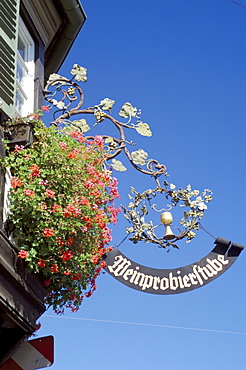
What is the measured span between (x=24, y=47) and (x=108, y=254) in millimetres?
3022

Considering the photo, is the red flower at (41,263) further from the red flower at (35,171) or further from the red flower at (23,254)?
the red flower at (35,171)

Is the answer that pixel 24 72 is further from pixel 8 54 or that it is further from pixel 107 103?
pixel 107 103

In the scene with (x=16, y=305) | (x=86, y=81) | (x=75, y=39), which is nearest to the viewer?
(x=16, y=305)

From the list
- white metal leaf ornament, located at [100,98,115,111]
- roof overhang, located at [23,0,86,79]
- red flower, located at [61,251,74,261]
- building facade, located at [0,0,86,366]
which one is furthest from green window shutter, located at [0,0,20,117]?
red flower, located at [61,251,74,261]

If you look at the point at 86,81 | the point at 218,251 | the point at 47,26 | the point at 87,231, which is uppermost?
the point at 47,26

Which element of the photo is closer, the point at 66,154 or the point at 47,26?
the point at 66,154

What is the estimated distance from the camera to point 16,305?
20.0 feet

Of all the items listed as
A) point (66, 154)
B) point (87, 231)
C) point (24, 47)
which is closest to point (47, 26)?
point (24, 47)

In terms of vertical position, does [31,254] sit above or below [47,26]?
below

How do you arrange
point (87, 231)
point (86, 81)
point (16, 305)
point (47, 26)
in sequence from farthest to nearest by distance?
point (47, 26) < point (86, 81) < point (87, 231) < point (16, 305)

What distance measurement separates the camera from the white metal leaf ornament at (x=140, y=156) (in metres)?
7.35

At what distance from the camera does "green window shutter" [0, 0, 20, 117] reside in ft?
22.8

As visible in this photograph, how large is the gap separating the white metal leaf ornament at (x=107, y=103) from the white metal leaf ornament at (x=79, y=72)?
0.48 metres

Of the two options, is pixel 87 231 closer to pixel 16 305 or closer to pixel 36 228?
pixel 36 228
